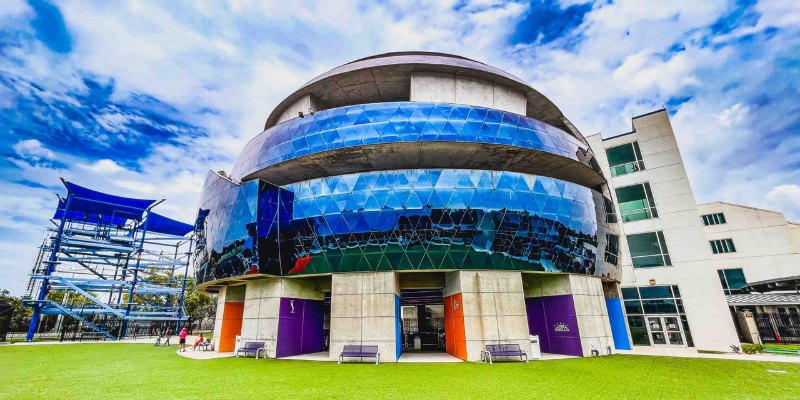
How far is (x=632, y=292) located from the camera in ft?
84.5

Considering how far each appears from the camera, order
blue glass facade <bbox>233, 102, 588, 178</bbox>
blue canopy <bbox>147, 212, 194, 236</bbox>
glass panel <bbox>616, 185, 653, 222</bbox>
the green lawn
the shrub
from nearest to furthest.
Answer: the green lawn
blue glass facade <bbox>233, 102, 588, 178</bbox>
the shrub
glass panel <bbox>616, 185, 653, 222</bbox>
blue canopy <bbox>147, 212, 194, 236</bbox>

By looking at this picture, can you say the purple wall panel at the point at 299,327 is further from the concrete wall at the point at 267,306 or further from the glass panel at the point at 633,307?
the glass panel at the point at 633,307

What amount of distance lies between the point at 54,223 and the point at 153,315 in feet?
46.3

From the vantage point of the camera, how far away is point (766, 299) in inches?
968

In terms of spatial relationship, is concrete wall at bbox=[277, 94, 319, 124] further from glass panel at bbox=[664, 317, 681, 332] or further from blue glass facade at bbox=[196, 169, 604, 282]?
glass panel at bbox=[664, 317, 681, 332]

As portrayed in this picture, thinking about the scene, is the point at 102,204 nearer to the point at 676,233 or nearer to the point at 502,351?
the point at 502,351

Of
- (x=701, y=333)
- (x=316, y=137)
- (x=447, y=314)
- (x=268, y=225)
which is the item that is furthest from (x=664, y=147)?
(x=268, y=225)

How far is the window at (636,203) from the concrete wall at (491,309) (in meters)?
14.6

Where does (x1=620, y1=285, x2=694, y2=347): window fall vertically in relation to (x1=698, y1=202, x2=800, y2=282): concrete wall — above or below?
below

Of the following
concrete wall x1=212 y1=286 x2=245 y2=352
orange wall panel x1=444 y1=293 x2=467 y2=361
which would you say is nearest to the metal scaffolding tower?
concrete wall x1=212 y1=286 x2=245 y2=352

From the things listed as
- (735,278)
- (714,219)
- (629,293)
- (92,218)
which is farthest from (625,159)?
(92,218)

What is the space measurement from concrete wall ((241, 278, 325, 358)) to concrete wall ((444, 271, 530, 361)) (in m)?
10.6

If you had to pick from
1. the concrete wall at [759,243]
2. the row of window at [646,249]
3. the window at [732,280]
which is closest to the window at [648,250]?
the row of window at [646,249]

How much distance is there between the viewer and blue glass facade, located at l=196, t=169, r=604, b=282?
740 inches
